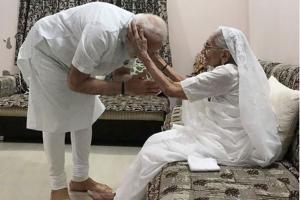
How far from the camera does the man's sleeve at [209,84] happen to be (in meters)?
1.86

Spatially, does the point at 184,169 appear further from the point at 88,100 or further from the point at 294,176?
the point at 88,100

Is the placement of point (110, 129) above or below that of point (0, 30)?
below

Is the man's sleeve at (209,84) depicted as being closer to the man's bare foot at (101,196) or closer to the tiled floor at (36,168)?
the man's bare foot at (101,196)

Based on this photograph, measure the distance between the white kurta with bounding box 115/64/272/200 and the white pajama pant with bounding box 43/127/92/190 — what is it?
493 mm

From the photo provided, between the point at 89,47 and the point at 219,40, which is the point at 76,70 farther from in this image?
the point at 219,40

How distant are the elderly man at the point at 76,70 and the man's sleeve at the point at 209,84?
0.61 ft

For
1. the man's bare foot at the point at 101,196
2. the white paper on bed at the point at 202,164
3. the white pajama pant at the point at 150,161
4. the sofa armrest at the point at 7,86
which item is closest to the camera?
the white paper on bed at the point at 202,164

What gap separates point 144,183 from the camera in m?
1.83

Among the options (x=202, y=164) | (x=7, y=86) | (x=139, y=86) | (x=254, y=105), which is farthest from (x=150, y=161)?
(x=7, y=86)

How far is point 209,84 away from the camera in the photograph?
74.0 inches

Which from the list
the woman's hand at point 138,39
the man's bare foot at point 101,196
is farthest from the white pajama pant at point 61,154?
the woman's hand at point 138,39

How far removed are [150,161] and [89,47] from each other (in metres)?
0.61

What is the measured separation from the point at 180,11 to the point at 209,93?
9.08ft

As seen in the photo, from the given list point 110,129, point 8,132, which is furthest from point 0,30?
point 110,129
